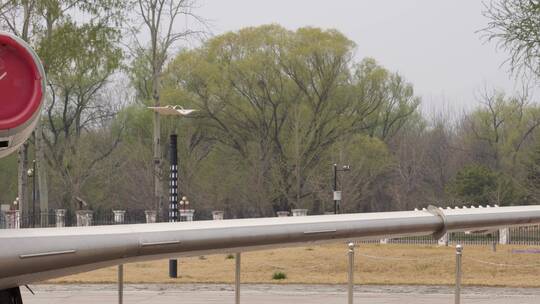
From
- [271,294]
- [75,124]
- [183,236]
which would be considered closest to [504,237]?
[271,294]

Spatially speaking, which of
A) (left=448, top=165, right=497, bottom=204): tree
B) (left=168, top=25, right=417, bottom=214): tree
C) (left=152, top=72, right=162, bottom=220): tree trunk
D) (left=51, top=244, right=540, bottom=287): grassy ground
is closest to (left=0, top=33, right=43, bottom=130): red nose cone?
(left=51, top=244, right=540, bottom=287): grassy ground

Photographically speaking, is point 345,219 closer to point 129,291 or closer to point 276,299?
point 276,299

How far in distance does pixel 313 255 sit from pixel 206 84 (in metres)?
37.0

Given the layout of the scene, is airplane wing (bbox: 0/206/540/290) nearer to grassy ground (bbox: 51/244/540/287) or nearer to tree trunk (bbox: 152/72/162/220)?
grassy ground (bbox: 51/244/540/287)

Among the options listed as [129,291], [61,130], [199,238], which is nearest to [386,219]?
[199,238]

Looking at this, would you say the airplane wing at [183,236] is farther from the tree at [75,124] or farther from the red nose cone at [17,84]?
the tree at [75,124]

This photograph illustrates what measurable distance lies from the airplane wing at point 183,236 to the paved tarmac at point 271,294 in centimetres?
1269

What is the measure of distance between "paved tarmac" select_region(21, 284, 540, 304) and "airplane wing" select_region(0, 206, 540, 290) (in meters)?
12.7

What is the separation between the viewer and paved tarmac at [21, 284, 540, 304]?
20062 mm

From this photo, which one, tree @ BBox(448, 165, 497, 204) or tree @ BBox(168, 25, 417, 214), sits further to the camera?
tree @ BBox(168, 25, 417, 214)

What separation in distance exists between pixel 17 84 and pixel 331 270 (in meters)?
24.7

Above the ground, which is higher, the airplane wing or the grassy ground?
the airplane wing

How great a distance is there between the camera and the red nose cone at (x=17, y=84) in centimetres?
468

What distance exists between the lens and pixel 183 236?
16.6ft
